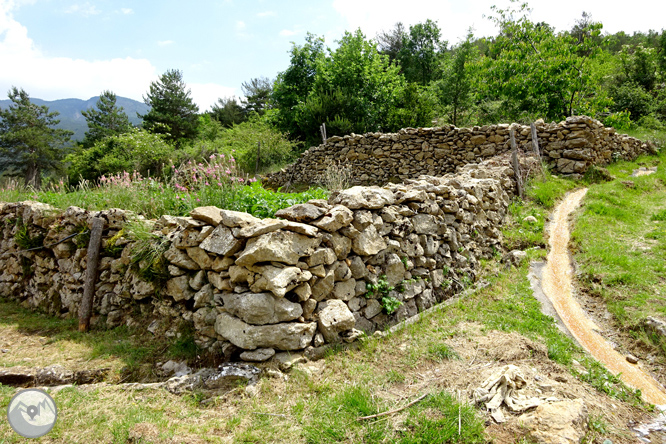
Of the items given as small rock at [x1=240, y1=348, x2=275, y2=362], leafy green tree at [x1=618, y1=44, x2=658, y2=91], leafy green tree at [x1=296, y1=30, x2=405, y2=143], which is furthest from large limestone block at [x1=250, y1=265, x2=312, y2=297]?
leafy green tree at [x1=618, y1=44, x2=658, y2=91]

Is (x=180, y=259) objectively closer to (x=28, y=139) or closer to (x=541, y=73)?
(x=541, y=73)

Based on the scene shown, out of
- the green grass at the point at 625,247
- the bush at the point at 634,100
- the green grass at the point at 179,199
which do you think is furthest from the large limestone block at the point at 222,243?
the bush at the point at 634,100

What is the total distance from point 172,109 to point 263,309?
30265 mm

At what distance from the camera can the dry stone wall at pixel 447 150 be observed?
9883 millimetres

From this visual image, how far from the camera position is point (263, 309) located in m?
3.46

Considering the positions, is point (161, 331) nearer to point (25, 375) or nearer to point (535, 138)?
point (25, 375)

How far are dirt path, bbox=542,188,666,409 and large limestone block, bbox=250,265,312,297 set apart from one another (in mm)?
3278

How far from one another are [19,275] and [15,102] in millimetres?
44805

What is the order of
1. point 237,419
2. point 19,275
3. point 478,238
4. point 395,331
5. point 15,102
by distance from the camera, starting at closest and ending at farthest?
point 237,419, point 395,331, point 478,238, point 19,275, point 15,102

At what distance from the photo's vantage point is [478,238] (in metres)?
6.07

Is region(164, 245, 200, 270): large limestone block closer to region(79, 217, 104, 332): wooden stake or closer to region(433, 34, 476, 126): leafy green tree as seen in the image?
region(79, 217, 104, 332): wooden stake

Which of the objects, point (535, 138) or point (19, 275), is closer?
point (19, 275)

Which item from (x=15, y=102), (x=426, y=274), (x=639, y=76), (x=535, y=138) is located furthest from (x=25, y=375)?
(x=15, y=102)

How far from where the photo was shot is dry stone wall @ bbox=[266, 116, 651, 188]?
9883 mm
